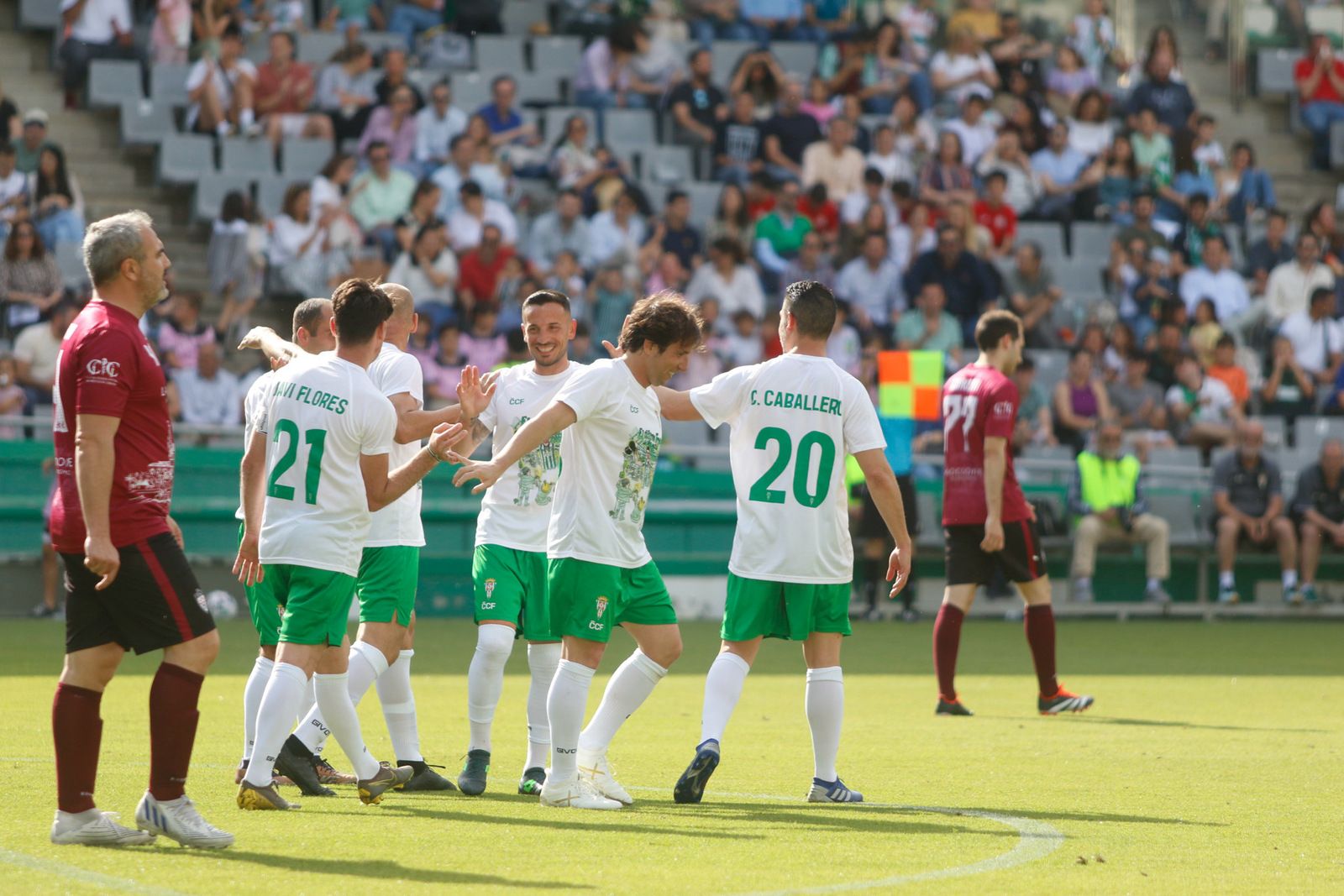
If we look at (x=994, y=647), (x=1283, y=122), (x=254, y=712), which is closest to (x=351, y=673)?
(x=254, y=712)

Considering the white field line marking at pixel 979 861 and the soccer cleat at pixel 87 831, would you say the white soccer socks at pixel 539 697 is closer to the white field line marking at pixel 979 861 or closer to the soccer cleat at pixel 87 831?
the white field line marking at pixel 979 861

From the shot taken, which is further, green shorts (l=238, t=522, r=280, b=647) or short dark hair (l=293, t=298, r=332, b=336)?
short dark hair (l=293, t=298, r=332, b=336)

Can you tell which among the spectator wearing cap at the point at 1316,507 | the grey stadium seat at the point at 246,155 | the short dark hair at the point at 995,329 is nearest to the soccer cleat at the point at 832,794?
the short dark hair at the point at 995,329

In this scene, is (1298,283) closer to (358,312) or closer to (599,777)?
(599,777)

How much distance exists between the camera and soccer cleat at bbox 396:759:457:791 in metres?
7.50

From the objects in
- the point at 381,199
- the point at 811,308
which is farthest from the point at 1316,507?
the point at 811,308

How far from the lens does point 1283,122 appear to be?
2659 cm

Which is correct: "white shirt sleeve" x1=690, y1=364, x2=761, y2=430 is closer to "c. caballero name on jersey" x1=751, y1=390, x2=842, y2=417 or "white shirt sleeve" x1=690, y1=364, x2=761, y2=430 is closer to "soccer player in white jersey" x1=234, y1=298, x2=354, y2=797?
"c. caballero name on jersey" x1=751, y1=390, x2=842, y2=417

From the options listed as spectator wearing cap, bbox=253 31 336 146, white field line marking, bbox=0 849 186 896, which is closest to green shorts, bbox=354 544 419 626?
white field line marking, bbox=0 849 186 896

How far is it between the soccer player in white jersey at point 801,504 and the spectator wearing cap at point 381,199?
1201 centimetres

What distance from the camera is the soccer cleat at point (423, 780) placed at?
24.6 feet

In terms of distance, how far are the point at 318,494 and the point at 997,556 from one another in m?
5.43

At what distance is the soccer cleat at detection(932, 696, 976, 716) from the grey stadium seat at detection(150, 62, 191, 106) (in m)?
13.2

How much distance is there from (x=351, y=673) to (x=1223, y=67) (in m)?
22.8
